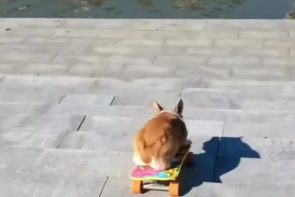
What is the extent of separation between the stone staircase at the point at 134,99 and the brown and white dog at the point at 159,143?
0.24m

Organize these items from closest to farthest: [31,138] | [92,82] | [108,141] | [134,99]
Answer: [108,141], [31,138], [134,99], [92,82]

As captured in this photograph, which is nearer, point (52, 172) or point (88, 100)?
point (52, 172)

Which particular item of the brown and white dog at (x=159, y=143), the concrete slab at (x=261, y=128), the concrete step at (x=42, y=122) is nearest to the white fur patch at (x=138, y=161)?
the brown and white dog at (x=159, y=143)

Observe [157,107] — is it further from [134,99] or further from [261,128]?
[134,99]

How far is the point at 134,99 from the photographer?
5.98 m

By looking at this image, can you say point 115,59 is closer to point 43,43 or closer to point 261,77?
point 43,43

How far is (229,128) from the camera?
486 centimetres

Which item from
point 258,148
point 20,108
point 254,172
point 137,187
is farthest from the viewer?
point 20,108

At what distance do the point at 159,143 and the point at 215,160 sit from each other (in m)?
0.63
